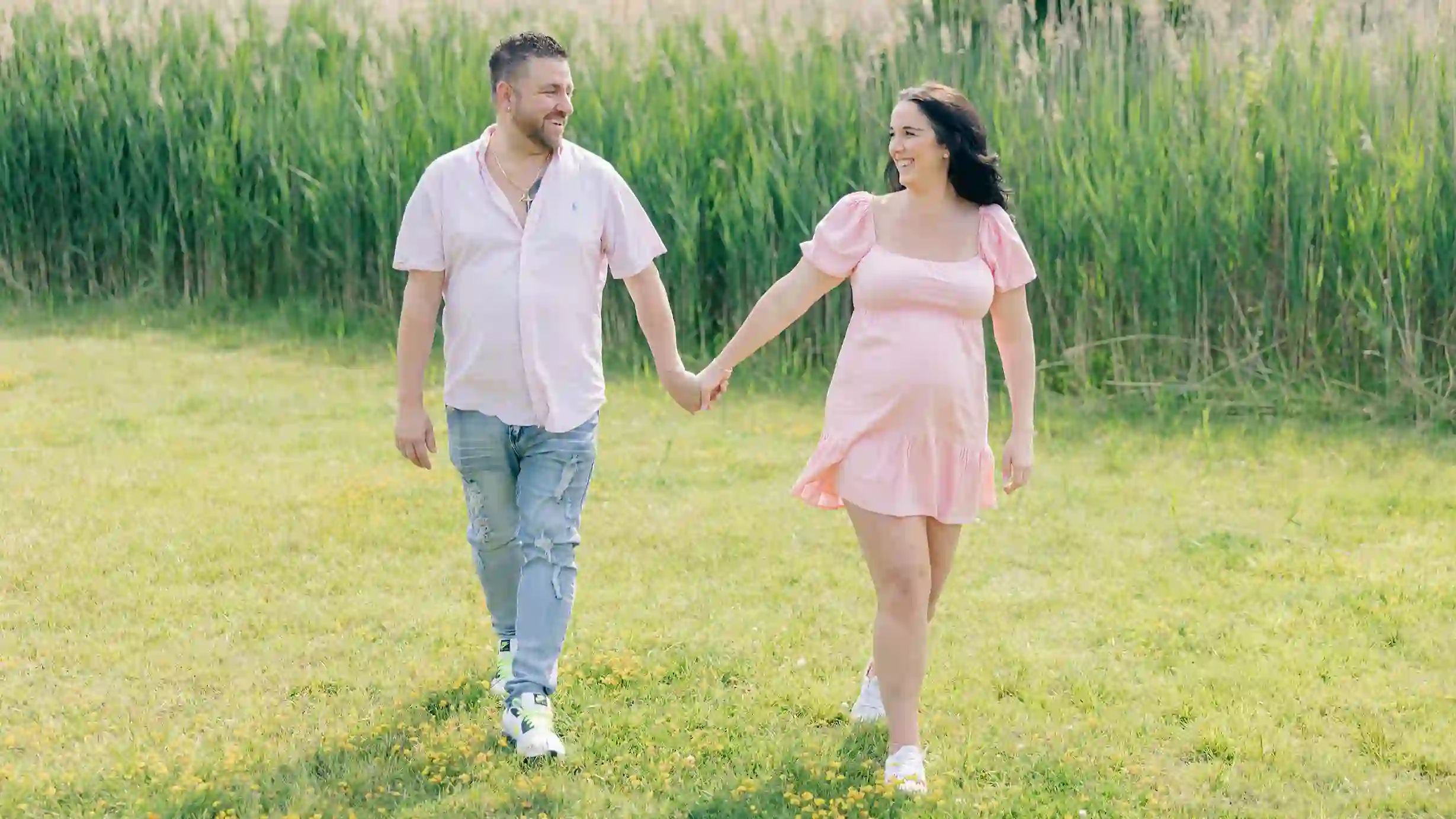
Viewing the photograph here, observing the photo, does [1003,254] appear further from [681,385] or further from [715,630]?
[715,630]

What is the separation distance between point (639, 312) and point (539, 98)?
0.61 metres

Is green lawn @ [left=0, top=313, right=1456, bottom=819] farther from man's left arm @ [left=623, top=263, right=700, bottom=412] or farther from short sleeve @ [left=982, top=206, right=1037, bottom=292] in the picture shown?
short sleeve @ [left=982, top=206, right=1037, bottom=292]

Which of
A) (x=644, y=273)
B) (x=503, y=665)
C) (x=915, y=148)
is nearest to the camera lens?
(x=915, y=148)

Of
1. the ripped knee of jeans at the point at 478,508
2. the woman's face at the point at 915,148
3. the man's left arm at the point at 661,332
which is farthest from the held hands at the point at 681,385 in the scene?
the woman's face at the point at 915,148

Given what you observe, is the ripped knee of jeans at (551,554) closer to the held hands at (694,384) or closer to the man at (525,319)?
the man at (525,319)

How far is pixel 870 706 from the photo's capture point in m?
4.54

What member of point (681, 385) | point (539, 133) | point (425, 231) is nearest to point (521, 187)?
point (539, 133)

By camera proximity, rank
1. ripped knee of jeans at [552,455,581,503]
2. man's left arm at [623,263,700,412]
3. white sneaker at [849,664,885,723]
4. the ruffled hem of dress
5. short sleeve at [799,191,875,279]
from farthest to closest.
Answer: white sneaker at [849,664,885,723]
man's left arm at [623,263,700,412]
ripped knee of jeans at [552,455,581,503]
short sleeve at [799,191,875,279]
the ruffled hem of dress

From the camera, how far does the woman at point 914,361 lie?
13.2ft

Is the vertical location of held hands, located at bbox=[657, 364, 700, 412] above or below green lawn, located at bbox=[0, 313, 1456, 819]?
above

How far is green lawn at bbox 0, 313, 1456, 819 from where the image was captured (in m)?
4.17

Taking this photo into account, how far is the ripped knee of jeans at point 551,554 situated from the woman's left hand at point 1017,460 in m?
1.08

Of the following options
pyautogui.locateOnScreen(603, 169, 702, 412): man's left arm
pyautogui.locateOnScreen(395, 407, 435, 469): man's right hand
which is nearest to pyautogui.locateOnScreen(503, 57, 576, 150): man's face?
pyautogui.locateOnScreen(603, 169, 702, 412): man's left arm

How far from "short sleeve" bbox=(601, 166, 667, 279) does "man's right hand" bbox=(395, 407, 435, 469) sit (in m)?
0.61
